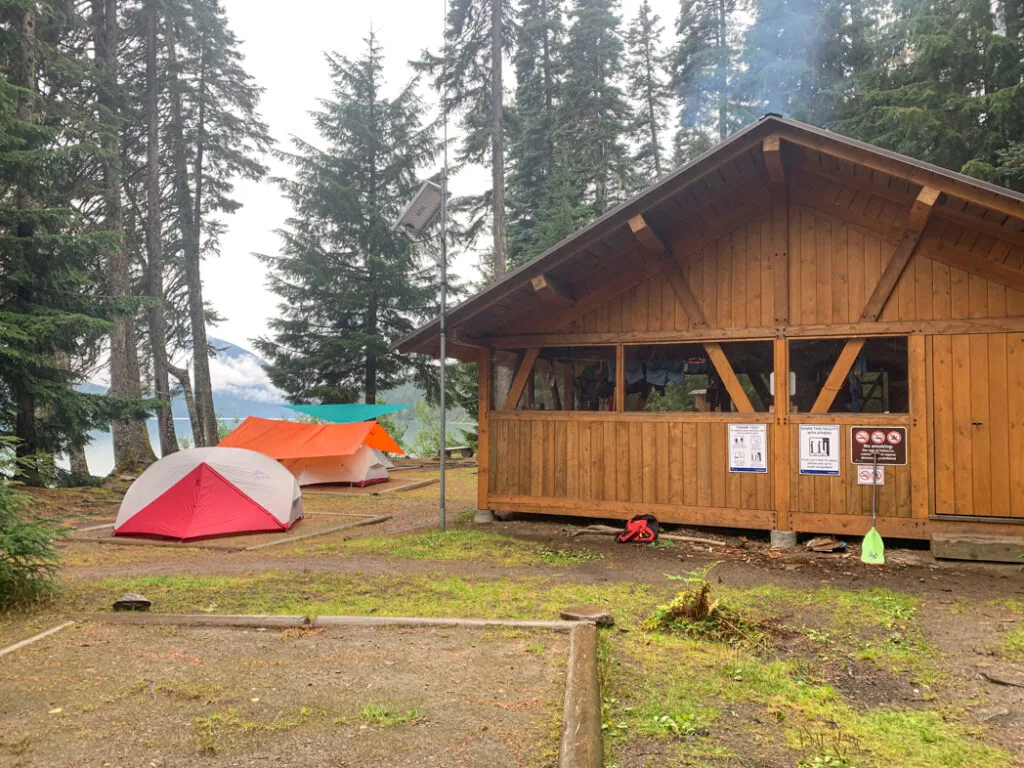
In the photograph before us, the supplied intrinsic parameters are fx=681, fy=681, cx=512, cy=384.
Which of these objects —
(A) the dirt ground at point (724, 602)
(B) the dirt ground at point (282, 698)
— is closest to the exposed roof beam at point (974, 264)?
(A) the dirt ground at point (724, 602)

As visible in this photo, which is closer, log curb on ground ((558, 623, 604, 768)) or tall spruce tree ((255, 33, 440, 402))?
log curb on ground ((558, 623, 604, 768))

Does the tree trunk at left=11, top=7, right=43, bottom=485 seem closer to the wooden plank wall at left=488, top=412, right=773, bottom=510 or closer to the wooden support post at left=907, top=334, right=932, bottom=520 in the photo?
the wooden plank wall at left=488, top=412, right=773, bottom=510

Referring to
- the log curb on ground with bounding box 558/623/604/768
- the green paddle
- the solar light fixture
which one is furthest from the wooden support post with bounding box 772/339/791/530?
the log curb on ground with bounding box 558/623/604/768

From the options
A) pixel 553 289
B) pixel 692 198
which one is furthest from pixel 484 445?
pixel 692 198

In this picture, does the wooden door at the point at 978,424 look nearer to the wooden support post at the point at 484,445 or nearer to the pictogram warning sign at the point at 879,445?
the pictogram warning sign at the point at 879,445

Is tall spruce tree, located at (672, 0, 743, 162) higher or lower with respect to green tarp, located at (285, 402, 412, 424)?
higher

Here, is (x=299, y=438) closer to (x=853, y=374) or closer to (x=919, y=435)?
(x=853, y=374)

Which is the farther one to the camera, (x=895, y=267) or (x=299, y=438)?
(x=299, y=438)

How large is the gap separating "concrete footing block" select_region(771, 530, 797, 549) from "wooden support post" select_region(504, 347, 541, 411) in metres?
3.93

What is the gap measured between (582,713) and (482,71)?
21.3 m

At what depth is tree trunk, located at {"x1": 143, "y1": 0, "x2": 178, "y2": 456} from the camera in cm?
1808

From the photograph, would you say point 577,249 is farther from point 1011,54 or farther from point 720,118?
point 720,118

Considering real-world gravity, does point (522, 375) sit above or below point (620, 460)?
above

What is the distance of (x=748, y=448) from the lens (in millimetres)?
8492
